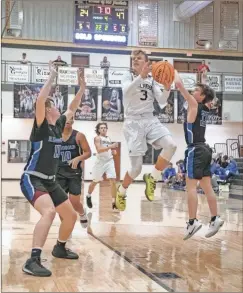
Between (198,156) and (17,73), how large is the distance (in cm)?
1367

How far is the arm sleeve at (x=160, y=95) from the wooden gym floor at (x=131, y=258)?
4.98 ft

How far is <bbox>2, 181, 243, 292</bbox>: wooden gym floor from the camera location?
143 inches

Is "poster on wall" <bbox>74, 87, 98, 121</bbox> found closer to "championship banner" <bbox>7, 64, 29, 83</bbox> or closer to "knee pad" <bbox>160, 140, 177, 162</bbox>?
"championship banner" <bbox>7, 64, 29, 83</bbox>

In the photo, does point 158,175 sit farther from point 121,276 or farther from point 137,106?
point 121,276

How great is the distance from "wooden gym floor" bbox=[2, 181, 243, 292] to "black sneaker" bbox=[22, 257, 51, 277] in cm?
5

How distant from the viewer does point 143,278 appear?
3793 millimetres

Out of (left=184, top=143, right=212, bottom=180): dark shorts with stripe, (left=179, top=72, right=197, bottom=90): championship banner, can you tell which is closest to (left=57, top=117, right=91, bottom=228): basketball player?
(left=184, top=143, right=212, bottom=180): dark shorts with stripe

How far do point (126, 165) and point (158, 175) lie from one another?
1524cm

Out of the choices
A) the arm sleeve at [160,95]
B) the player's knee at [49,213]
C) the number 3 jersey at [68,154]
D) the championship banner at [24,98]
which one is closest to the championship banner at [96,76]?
the championship banner at [24,98]

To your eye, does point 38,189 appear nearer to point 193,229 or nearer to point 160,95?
point 160,95

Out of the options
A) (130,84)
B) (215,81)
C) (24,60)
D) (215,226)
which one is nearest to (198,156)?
(215,226)

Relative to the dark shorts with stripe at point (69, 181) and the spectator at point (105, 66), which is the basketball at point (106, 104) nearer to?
the spectator at point (105, 66)

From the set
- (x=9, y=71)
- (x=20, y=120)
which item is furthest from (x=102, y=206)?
(x=20, y=120)

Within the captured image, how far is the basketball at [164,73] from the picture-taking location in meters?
4.50
